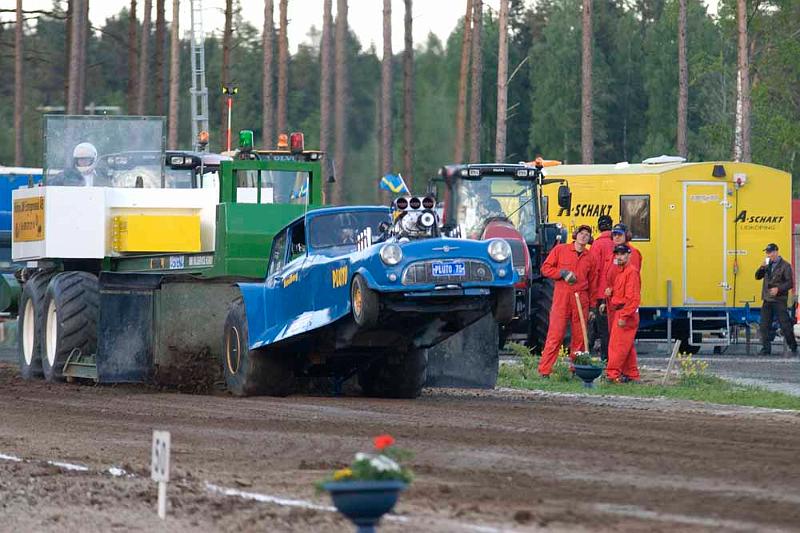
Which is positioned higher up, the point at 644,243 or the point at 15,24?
the point at 15,24

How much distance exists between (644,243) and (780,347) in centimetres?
457

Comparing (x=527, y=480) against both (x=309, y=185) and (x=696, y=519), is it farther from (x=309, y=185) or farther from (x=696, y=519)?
(x=309, y=185)

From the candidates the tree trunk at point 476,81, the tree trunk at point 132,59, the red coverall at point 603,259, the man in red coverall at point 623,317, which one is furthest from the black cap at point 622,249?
the tree trunk at point 132,59

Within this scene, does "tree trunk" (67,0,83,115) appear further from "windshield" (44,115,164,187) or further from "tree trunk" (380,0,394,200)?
"windshield" (44,115,164,187)

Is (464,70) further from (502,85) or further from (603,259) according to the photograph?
(603,259)

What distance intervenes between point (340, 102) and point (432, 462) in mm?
36629

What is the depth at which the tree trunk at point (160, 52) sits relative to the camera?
191 ft

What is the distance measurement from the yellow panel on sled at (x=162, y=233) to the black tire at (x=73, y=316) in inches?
27.8

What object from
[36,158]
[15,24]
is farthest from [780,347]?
[36,158]

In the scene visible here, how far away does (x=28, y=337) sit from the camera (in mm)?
22656

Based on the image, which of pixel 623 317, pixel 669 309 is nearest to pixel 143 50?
pixel 669 309

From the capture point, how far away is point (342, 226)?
17734mm

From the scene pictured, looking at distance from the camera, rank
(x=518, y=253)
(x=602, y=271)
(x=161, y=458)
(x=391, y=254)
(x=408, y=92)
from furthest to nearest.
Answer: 1. (x=408, y=92)
2. (x=518, y=253)
3. (x=602, y=271)
4. (x=391, y=254)
5. (x=161, y=458)

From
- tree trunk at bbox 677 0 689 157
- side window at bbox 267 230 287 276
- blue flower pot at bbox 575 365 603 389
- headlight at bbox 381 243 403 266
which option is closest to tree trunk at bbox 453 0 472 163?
tree trunk at bbox 677 0 689 157
